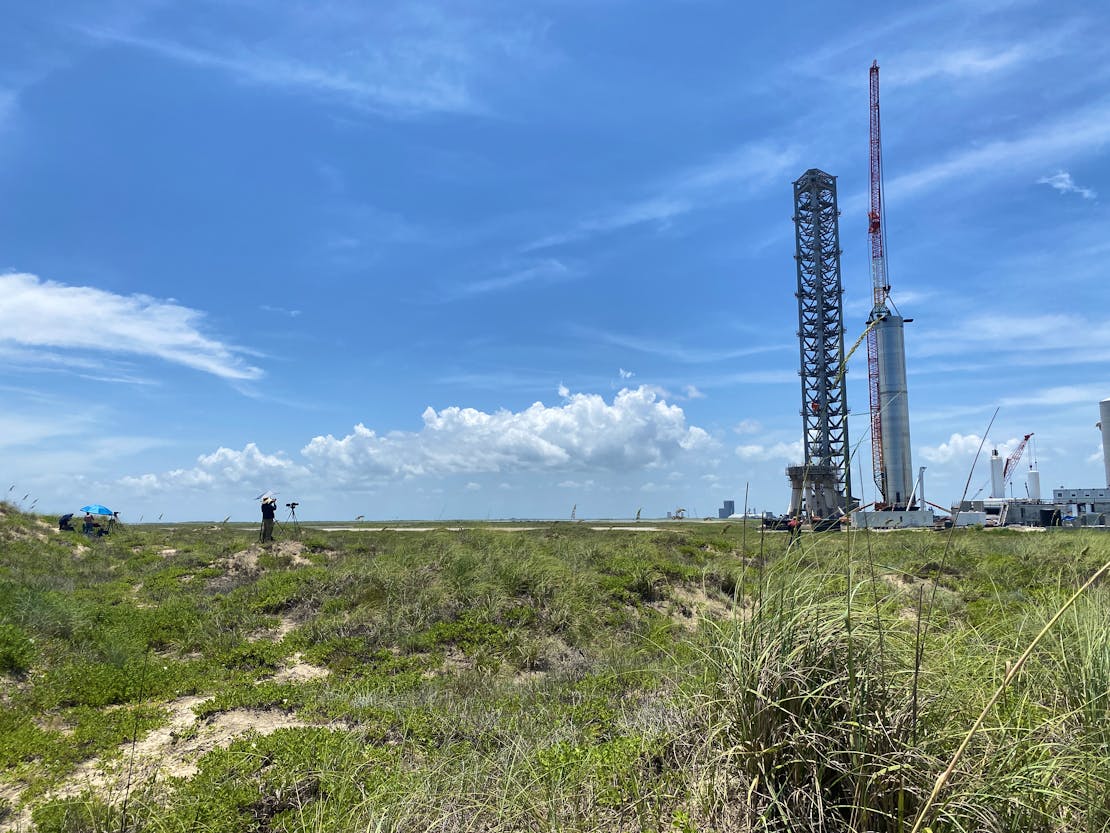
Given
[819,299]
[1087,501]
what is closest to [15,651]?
[819,299]

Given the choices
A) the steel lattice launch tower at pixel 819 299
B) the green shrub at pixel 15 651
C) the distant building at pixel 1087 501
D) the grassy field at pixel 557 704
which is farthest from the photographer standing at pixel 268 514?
the distant building at pixel 1087 501

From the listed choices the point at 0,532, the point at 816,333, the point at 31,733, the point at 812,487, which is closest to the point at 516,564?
the point at 31,733

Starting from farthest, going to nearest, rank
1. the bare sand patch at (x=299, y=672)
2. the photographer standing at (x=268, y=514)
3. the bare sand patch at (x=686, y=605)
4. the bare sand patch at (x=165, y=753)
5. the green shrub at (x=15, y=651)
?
the photographer standing at (x=268, y=514), the bare sand patch at (x=686, y=605), the bare sand patch at (x=299, y=672), the green shrub at (x=15, y=651), the bare sand patch at (x=165, y=753)

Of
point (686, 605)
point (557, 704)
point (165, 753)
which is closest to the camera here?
point (165, 753)

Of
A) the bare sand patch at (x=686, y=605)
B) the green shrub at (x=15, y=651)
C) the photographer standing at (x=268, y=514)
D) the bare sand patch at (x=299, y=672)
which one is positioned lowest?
the bare sand patch at (x=299, y=672)

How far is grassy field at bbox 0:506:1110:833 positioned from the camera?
3.49 meters

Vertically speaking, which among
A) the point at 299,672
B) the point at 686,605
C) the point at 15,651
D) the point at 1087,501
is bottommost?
the point at 299,672

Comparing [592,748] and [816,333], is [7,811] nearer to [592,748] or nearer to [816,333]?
[592,748]

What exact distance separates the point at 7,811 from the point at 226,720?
229cm

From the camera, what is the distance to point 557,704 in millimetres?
7133

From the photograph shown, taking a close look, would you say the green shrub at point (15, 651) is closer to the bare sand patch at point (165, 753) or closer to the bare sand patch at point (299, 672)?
the bare sand patch at point (165, 753)

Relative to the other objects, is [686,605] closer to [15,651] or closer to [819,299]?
[15,651]

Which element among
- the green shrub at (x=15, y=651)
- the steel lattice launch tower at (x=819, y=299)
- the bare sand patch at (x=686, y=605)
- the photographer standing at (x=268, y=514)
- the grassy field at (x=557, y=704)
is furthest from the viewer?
the steel lattice launch tower at (x=819, y=299)

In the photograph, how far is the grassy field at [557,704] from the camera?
349cm
